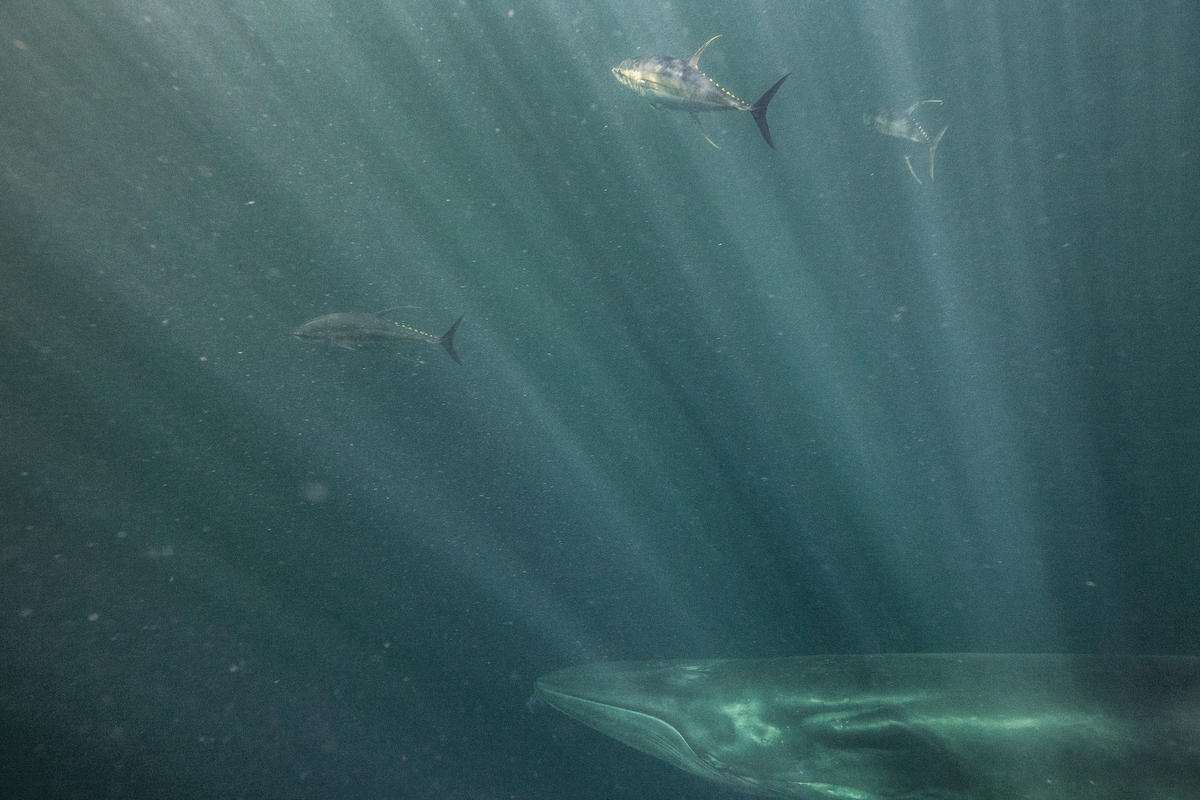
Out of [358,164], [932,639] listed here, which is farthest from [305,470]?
[932,639]

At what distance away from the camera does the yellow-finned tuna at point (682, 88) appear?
2.97 meters

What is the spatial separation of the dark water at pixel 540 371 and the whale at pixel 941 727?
10.5 ft

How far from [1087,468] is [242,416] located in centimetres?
1286

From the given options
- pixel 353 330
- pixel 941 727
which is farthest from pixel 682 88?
pixel 941 727

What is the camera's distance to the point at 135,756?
5699 millimetres

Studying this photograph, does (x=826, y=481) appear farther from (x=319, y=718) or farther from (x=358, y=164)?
(x=358, y=164)

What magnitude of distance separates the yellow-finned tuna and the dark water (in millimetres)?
4356

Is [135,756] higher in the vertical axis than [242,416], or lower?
lower

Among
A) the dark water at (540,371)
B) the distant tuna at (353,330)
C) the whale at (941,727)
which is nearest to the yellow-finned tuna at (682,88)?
the distant tuna at (353,330)

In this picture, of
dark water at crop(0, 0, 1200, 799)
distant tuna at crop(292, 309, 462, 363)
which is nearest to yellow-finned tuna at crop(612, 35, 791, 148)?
distant tuna at crop(292, 309, 462, 363)

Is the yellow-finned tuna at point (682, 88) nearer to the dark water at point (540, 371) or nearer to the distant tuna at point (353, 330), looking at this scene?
the distant tuna at point (353, 330)

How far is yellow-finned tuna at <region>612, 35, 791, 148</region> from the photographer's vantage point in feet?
9.75

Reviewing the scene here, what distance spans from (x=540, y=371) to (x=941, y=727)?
626 centimetres

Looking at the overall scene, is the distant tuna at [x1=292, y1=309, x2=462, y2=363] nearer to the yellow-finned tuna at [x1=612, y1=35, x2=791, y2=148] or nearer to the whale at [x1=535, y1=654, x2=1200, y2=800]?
the yellow-finned tuna at [x1=612, y1=35, x2=791, y2=148]
